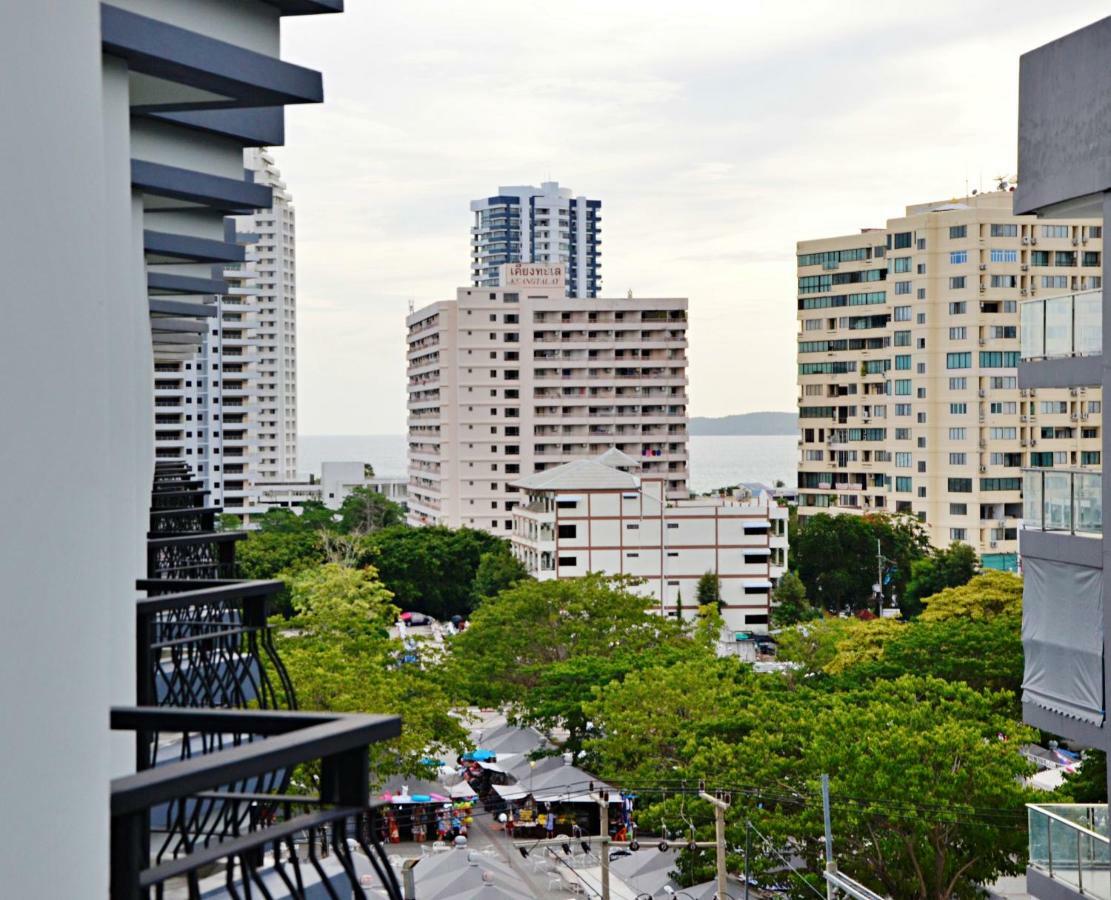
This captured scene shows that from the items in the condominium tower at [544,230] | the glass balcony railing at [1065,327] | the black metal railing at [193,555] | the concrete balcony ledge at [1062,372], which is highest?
the condominium tower at [544,230]

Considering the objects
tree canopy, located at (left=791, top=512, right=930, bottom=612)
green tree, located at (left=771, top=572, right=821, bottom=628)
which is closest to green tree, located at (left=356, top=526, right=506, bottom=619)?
green tree, located at (left=771, top=572, right=821, bottom=628)

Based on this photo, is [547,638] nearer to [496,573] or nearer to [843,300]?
[496,573]

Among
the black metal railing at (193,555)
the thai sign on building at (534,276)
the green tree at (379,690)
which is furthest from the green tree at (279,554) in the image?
the black metal railing at (193,555)

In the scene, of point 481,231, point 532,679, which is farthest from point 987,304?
point 481,231

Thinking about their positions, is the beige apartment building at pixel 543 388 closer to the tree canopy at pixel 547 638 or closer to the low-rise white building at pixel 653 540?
the low-rise white building at pixel 653 540

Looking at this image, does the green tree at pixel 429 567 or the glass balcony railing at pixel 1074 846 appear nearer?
the glass balcony railing at pixel 1074 846

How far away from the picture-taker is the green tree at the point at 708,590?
58.8m

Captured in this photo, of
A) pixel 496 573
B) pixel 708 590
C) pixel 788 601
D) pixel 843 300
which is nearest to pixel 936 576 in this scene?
pixel 788 601

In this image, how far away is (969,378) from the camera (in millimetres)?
70250

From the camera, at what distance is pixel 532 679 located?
1430 inches

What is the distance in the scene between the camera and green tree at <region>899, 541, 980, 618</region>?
59875 mm

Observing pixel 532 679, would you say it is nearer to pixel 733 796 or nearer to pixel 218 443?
pixel 733 796

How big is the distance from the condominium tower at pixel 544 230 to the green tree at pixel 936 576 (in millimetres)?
A: 118159

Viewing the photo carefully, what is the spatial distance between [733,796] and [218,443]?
74158mm
